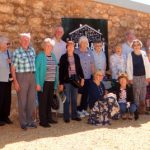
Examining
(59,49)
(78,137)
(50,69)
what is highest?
(59,49)

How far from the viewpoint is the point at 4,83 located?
6.61 meters

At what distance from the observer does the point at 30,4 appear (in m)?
7.84

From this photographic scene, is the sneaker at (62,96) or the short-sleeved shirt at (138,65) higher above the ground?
the short-sleeved shirt at (138,65)

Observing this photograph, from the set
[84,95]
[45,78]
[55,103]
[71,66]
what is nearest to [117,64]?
[84,95]

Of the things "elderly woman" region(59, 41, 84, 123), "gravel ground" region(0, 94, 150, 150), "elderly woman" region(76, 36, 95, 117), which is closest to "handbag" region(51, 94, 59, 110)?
"elderly woman" region(59, 41, 84, 123)

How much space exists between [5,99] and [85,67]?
1.67 meters

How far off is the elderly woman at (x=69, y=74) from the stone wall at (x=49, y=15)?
1135mm

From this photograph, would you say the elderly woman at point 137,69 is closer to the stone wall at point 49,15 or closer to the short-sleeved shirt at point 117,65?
the short-sleeved shirt at point 117,65

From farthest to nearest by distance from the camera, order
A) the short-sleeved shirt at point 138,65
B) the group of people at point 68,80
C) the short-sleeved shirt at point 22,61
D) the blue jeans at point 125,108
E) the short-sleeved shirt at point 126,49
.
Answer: the short-sleeved shirt at point 126,49 → the short-sleeved shirt at point 138,65 → the blue jeans at point 125,108 → the group of people at point 68,80 → the short-sleeved shirt at point 22,61

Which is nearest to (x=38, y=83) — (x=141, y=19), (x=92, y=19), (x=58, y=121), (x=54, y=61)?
(x=54, y=61)

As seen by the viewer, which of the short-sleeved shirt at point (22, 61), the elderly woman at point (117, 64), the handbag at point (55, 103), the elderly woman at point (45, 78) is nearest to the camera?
the short-sleeved shirt at point (22, 61)

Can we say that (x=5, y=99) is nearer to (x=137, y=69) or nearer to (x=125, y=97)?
(x=125, y=97)

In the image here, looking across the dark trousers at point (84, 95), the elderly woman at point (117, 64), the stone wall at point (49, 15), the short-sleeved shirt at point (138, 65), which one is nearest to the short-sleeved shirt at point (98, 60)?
the elderly woman at point (117, 64)

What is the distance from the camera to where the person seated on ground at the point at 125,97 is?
293 inches
